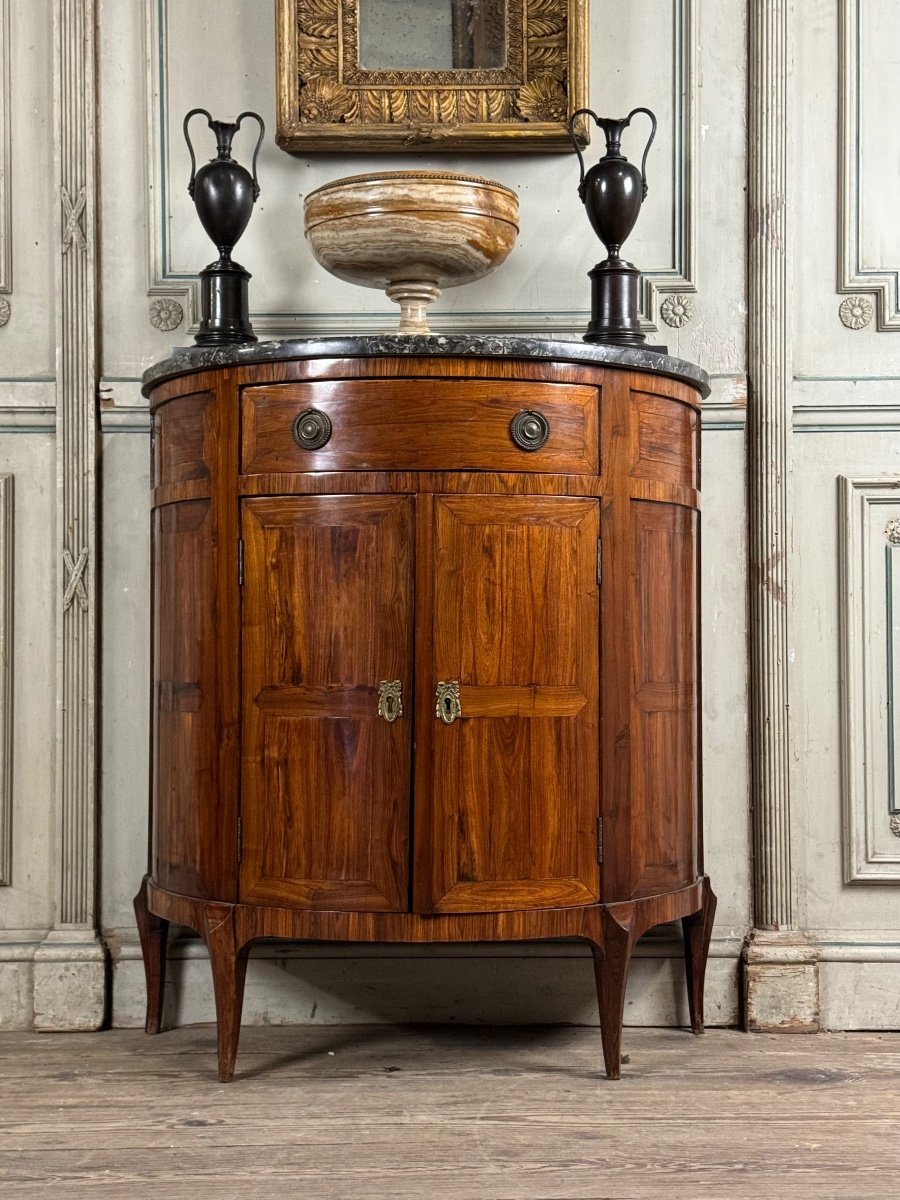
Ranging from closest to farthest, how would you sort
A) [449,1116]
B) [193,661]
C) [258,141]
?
[449,1116] → [193,661] → [258,141]

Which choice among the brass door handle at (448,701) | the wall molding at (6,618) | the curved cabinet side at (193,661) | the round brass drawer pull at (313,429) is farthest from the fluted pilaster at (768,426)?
the wall molding at (6,618)

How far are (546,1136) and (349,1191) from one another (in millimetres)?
283

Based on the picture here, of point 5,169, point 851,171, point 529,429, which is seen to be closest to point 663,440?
point 529,429

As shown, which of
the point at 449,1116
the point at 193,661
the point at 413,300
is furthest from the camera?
the point at 413,300

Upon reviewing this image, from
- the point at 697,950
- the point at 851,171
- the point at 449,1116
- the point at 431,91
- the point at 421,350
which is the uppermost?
the point at 431,91

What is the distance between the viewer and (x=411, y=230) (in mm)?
1816

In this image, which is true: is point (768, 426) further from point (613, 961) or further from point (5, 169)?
point (5, 169)

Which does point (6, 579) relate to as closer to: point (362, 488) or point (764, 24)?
point (362, 488)

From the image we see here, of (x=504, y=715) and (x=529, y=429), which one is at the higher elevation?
(x=529, y=429)

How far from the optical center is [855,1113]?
160 centimetres

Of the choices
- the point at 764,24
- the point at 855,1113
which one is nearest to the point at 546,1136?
the point at 855,1113

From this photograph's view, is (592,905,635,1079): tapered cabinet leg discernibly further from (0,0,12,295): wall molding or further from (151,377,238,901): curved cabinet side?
(0,0,12,295): wall molding

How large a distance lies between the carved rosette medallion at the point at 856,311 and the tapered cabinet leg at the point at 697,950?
1.03m

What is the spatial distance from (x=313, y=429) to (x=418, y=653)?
13.7 inches
